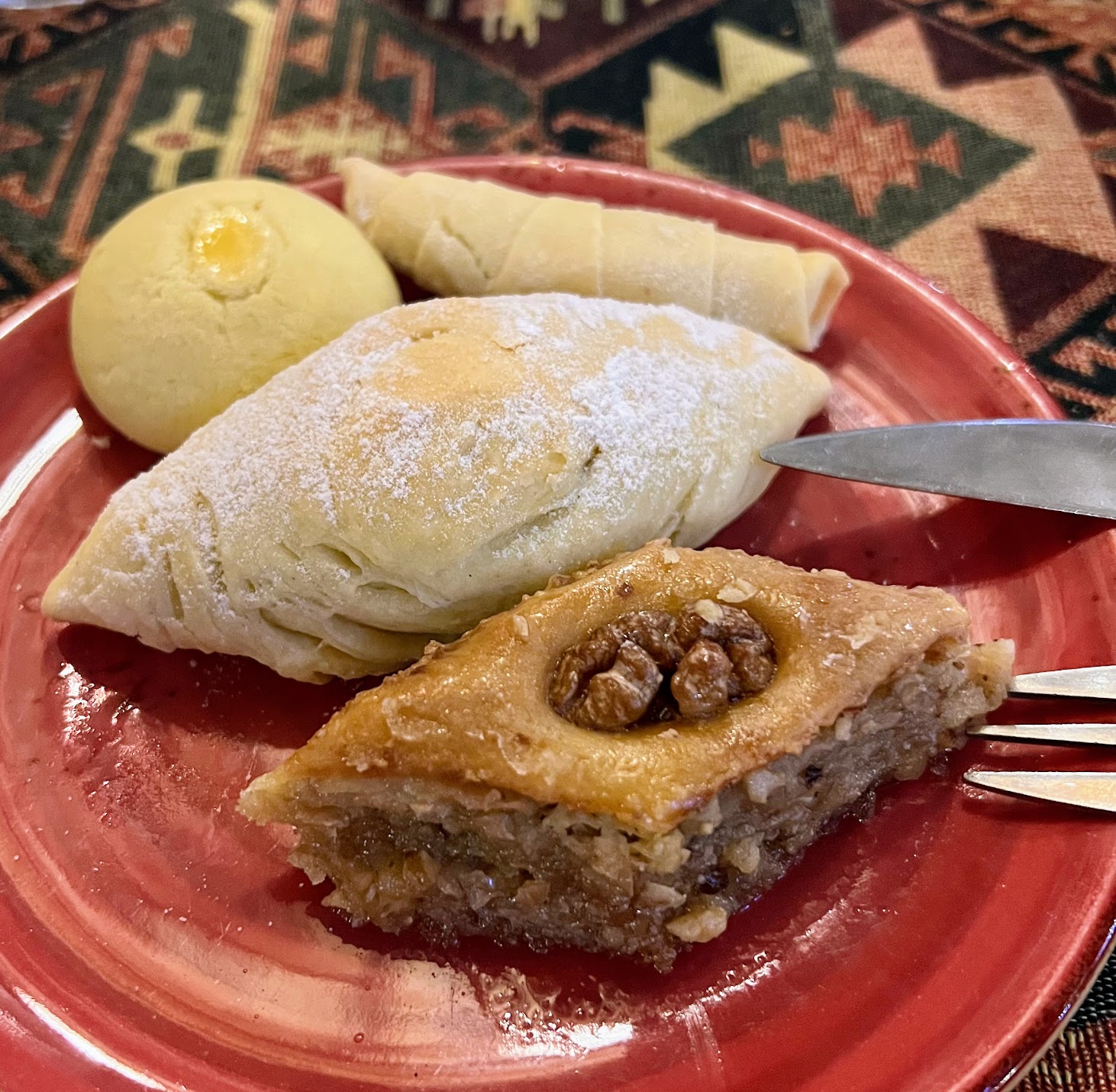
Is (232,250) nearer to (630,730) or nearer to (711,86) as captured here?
(630,730)

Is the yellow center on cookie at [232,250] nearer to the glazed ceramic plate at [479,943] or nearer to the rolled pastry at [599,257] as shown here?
the rolled pastry at [599,257]

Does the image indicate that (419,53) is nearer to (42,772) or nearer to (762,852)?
(42,772)

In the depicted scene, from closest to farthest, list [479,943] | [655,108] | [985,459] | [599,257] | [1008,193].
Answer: [479,943]
[985,459]
[599,257]
[1008,193]
[655,108]

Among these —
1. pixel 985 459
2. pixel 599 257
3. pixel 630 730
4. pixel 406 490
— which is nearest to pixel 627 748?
pixel 630 730

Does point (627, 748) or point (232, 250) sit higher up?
point (232, 250)

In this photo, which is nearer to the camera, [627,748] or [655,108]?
[627,748]

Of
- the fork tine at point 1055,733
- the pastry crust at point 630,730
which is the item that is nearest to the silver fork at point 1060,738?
the fork tine at point 1055,733
